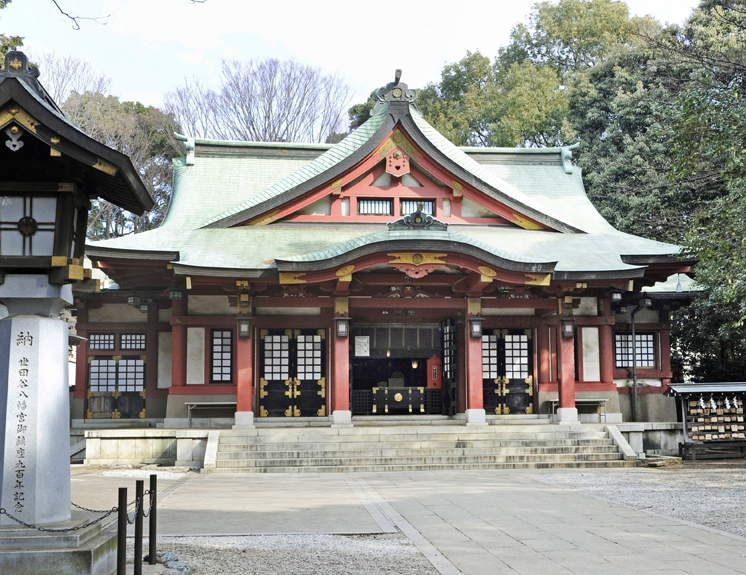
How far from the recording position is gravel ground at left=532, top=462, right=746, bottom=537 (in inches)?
398

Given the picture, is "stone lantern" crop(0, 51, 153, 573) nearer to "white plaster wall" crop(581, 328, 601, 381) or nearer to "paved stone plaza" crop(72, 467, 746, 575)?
"paved stone plaza" crop(72, 467, 746, 575)

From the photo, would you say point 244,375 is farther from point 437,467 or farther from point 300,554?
point 300,554

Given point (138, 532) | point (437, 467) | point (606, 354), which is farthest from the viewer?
point (606, 354)

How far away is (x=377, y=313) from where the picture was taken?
→ 20.2m

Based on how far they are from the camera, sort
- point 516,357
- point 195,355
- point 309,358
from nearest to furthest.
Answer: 1. point 195,355
2. point 309,358
3. point 516,357

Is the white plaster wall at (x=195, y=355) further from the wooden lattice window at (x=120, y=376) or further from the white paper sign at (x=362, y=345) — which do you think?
the white paper sign at (x=362, y=345)

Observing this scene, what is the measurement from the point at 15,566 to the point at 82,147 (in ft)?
11.8

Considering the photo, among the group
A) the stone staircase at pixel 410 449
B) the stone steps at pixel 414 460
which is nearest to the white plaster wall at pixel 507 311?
the stone staircase at pixel 410 449

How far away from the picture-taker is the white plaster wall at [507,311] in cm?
2003

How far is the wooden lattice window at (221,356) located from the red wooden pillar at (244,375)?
1.75m

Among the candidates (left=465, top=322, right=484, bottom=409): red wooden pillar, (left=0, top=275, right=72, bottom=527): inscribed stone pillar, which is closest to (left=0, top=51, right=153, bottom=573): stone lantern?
(left=0, top=275, right=72, bottom=527): inscribed stone pillar

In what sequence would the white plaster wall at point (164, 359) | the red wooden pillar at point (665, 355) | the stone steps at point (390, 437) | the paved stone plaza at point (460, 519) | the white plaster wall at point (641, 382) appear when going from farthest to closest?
the red wooden pillar at point (665, 355), the white plaster wall at point (641, 382), the white plaster wall at point (164, 359), the stone steps at point (390, 437), the paved stone plaza at point (460, 519)

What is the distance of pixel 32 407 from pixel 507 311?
15.0 metres

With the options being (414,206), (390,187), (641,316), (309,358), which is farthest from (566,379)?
(390,187)
